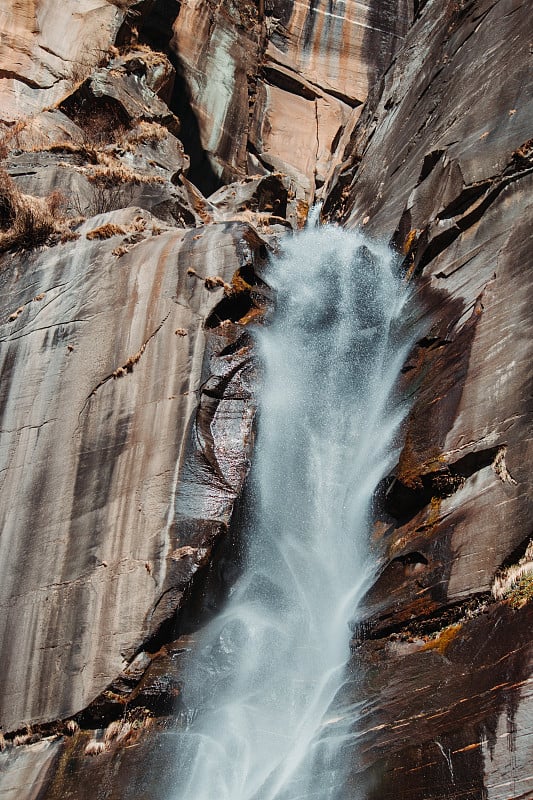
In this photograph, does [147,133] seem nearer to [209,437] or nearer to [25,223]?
[25,223]

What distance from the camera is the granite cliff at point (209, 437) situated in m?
7.04

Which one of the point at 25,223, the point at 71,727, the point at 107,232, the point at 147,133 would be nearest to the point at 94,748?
the point at 71,727

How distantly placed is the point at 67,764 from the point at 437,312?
20.8 ft

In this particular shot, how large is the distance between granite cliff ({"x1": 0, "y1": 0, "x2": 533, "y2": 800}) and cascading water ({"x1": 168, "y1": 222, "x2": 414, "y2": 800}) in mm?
298

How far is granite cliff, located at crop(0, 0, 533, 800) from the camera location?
7.04 metres

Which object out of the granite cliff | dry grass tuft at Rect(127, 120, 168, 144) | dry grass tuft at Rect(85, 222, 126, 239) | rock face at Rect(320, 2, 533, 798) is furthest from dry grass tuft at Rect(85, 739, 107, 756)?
dry grass tuft at Rect(127, 120, 168, 144)

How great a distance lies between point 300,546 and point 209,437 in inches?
61.9

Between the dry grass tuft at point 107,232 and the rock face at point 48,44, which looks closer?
the dry grass tuft at point 107,232

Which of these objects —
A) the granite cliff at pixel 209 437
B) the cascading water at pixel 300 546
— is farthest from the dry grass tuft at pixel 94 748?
the cascading water at pixel 300 546

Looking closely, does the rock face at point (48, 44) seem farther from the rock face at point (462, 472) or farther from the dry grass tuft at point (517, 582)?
the dry grass tuft at point (517, 582)

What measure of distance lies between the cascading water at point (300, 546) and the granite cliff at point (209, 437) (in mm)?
298

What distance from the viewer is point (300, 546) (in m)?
9.61

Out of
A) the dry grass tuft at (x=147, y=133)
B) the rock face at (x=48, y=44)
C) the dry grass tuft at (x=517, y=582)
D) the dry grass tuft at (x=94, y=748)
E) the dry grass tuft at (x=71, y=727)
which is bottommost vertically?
the dry grass tuft at (x=94, y=748)

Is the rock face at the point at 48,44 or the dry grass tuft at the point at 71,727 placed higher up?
the rock face at the point at 48,44
